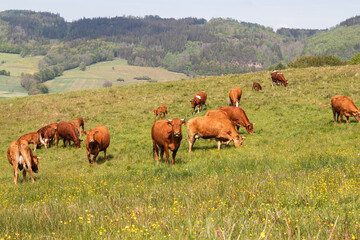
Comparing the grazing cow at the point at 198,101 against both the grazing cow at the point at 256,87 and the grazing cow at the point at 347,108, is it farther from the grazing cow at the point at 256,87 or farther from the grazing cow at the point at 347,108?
the grazing cow at the point at 347,108

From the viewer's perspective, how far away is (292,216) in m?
4.10

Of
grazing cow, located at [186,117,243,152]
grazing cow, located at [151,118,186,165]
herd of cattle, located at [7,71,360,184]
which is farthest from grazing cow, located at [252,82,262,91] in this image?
grazing cow, located at [151,118,186,165]

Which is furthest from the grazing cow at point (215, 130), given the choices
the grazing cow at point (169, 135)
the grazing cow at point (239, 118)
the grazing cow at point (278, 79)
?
the grazing cow at point (278, 79)

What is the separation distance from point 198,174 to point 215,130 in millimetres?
6281

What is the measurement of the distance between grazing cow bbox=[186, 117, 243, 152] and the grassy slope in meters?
0.74

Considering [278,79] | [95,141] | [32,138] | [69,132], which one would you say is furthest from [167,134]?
[278,79]

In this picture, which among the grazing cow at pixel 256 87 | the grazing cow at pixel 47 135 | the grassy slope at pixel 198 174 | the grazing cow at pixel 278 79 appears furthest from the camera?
the grazing cow at pixel 256 87

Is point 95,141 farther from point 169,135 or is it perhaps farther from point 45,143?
point 45,143

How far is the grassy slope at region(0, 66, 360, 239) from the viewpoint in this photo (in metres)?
3.95

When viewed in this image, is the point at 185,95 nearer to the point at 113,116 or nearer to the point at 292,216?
the point at 113,116

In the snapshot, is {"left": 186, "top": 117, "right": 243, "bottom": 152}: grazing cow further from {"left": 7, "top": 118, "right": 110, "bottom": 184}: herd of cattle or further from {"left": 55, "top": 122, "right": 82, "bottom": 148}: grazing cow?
{"left": 55, "top": 122, "right": 82, "bottom": 148}: grazing cow

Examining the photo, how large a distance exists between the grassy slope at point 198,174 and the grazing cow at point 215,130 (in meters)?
0.74

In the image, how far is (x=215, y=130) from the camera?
14797 millimetres

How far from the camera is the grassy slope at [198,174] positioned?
395cm
